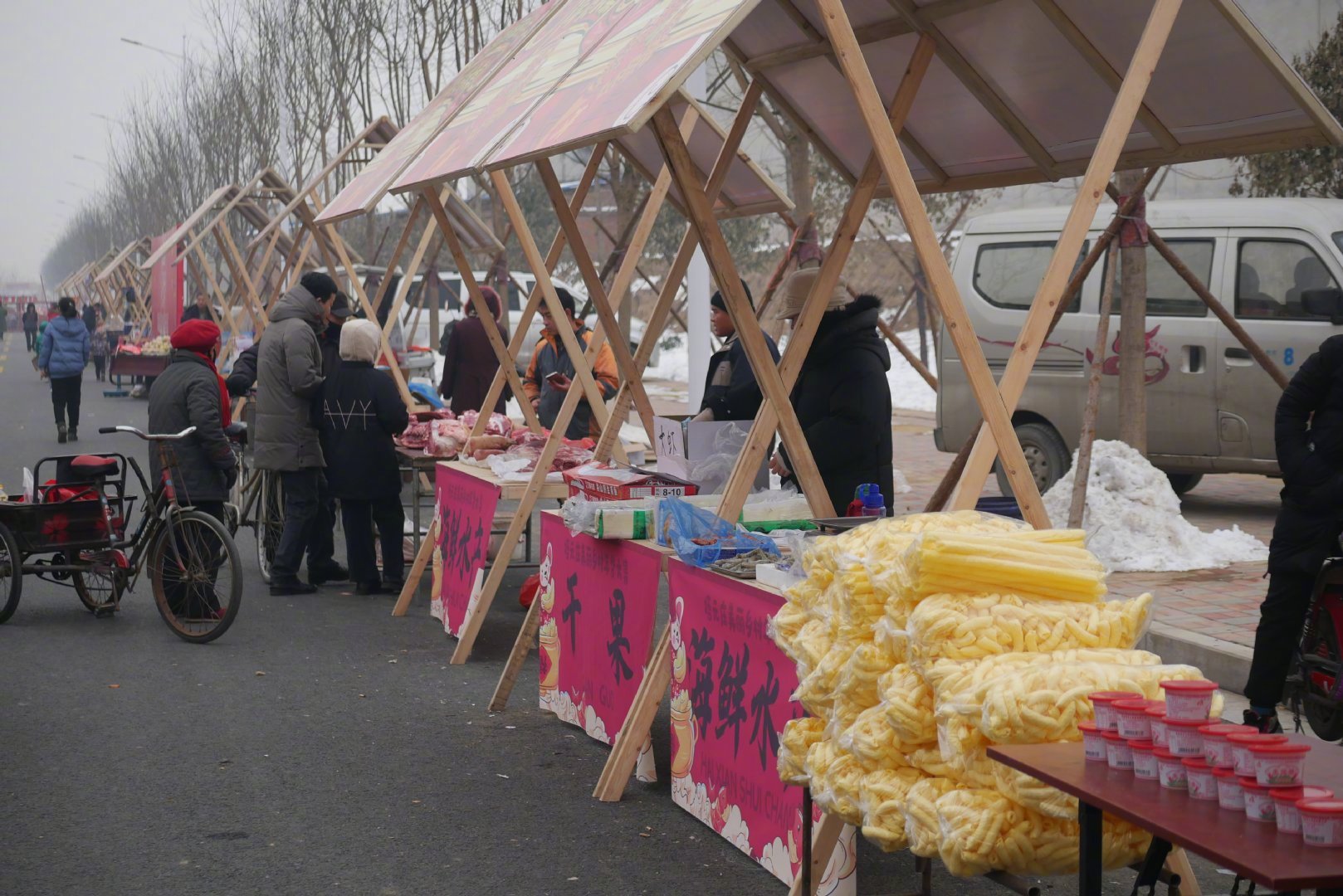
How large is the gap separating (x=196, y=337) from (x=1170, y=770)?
7387 mm

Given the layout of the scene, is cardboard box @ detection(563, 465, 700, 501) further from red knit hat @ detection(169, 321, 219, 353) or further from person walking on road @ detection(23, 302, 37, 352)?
person walking on road @ detection(23, 302, 37, 352)

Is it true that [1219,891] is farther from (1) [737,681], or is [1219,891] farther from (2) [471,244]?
(2) [471,244]

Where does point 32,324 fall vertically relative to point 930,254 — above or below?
above

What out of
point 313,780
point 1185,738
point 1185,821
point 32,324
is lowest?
point 313,780

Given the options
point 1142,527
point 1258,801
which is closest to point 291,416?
point 1142,527

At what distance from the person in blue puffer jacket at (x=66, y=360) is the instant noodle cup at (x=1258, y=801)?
20.0 meters

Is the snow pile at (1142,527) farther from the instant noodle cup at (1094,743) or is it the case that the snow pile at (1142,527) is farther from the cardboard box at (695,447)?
the instant noodle cup at (1094,743)

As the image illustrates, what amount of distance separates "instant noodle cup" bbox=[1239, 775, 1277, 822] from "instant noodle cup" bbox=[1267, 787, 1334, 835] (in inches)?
0.6

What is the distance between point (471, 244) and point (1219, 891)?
1439cm

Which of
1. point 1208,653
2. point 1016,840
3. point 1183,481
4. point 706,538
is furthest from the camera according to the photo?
point 1183,481

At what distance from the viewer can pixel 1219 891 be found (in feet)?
15.4

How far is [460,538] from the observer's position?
8.54m

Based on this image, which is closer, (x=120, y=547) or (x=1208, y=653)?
(x=1208, y=653)

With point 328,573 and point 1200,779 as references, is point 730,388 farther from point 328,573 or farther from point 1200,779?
point 1200,779
